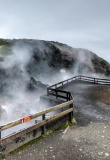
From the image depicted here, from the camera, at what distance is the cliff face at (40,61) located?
21.0 meters

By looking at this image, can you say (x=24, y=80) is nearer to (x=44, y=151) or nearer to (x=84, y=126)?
(x=84, y=126)

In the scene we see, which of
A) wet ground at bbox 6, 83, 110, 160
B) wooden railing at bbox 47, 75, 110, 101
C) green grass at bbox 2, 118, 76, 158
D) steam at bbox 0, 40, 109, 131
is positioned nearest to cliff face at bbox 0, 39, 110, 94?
steam at bbox 0, 40, 109, 131

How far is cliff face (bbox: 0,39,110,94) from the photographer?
68.9ft

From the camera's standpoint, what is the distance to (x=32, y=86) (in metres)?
21.6

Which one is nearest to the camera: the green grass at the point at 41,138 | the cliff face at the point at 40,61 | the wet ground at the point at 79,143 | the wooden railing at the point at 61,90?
the wet ground at the point at 79,143

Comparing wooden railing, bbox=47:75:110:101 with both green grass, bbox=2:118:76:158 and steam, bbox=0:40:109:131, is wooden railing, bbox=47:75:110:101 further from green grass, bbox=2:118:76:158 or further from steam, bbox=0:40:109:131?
green grass, bbox=2:118:76:158

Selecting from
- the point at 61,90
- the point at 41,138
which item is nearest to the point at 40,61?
the point at 61,90

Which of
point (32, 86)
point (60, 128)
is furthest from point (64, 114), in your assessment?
point (32, 86)

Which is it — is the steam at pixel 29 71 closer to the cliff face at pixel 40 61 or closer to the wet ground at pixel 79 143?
the cliff face at pixel 40 61

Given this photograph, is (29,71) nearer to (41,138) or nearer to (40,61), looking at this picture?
(40,61)

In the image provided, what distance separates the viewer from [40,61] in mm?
30297

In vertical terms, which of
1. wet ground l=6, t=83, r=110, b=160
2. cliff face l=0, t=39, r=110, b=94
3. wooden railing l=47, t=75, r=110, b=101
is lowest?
wet ground l=6, t=83, r=110, b=160

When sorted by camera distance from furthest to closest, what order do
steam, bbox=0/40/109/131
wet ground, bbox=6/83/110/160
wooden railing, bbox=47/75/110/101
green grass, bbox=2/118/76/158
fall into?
steam, bbox=0/40/109/131
wooden railing, bbox=47/75/110/101
green grass, bbox=2/118/76/158
wet ground, bbox=6/83/110/160

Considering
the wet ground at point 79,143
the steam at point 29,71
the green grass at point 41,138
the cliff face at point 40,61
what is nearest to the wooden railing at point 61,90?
the steam at point 29,71
